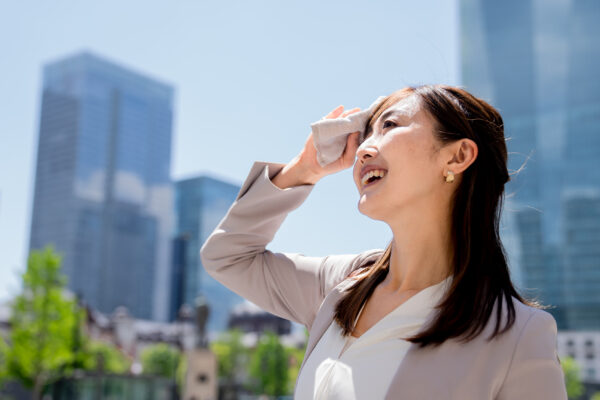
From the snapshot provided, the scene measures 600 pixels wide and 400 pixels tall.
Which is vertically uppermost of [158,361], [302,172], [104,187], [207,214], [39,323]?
[104,187]

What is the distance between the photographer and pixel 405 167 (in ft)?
4.87

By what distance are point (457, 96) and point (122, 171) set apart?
Answer: 105m

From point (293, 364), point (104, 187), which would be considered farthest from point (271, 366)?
point (104, 187)

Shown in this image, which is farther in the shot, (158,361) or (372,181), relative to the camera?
(158,361)

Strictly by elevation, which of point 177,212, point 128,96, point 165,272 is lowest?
point 165,272

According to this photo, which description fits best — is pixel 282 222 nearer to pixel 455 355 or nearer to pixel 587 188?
pixel 455 355

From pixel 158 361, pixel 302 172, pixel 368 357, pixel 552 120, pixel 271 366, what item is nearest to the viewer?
pixel 368 357

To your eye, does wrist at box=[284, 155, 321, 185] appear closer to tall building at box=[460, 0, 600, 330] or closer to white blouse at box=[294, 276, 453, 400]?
white blouse at box=[294, 276, 453, 400]

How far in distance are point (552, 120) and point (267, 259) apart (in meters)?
75.7

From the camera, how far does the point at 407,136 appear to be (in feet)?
4.93

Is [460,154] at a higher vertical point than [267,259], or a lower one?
higher

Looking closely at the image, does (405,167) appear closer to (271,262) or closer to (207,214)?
(271,262)

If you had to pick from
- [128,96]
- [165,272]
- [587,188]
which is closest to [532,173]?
[587,188]

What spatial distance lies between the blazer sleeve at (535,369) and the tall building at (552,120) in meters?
65.4
